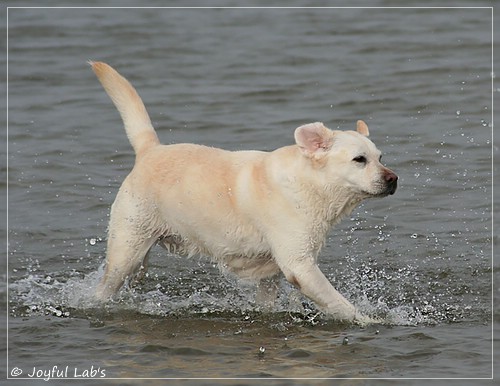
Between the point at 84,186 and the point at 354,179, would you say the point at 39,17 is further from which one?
the point at 354,179

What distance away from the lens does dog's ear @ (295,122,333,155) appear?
247 inches

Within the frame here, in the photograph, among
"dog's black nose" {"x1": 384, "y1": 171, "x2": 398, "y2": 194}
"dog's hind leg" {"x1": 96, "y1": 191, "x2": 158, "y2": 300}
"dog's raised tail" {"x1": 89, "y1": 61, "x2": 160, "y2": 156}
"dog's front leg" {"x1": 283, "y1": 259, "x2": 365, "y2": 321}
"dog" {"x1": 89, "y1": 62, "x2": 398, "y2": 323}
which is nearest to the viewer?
Result: "dog's black nose" {"x1": 384, "y1": 171, "x2": 398, "y2": 194}

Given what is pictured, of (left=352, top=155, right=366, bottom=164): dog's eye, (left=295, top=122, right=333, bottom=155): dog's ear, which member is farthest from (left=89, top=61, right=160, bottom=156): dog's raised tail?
(left=352, top=155, right=366, bottom=164): dog's eye

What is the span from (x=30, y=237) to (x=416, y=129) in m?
4.22

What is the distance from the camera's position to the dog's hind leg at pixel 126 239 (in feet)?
22.6

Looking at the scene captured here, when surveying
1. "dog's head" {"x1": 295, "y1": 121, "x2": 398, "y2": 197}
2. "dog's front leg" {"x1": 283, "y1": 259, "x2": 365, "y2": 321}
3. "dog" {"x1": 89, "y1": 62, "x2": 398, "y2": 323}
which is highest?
"dog's head" {"x1": 295, "y1": 121, "x2": 398, "y2": 197}

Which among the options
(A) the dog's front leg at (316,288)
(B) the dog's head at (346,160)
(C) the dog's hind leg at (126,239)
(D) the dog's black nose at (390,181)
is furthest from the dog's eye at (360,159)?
(C) the dog's hind leg at (126,239)

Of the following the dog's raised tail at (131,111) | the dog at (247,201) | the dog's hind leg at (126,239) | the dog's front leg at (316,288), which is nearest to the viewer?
the dog at (247,201)

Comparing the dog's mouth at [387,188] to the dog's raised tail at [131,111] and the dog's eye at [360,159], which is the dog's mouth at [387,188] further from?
the dog's raised tail at [131,111]

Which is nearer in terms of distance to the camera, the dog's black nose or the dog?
the dog's black nose

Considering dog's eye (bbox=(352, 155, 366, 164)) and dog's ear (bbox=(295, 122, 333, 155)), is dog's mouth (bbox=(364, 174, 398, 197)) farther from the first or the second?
dog's ear (bbox=(295, 122, 333, 155))

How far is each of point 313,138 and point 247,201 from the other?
1.98 feet

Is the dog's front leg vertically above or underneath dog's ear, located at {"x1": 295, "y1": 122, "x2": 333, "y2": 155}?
underneath

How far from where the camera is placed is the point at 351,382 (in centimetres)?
586
